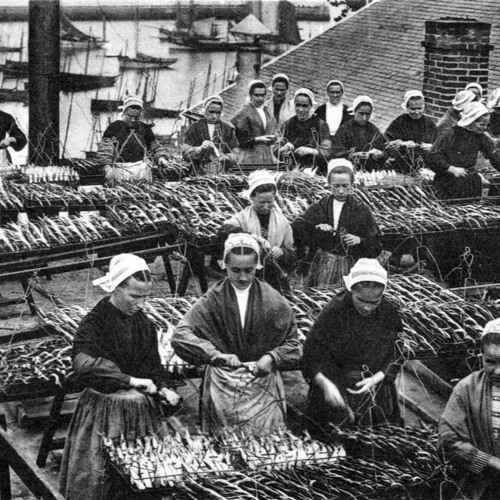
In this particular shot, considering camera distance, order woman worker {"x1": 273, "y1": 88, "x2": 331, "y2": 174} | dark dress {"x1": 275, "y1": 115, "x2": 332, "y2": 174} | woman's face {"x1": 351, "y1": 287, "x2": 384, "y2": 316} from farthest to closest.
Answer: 1. dark dress {"x1": 275, "y1": 115, "x2": 332, "y2": 174}
2. woman worker {"x1": 273, "y1": 88, "x2": 331, "y2": 174}
3. woman's face {"x1": 351, "y1": 287, "x2": 384, "y2": 316}

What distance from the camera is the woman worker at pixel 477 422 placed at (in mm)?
5598

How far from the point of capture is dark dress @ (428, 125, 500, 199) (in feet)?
33.6

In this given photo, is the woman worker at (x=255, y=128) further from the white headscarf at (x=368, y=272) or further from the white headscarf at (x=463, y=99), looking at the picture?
the white headscarf at (x=368, y=272)

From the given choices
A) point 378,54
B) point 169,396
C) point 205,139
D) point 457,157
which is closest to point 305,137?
point 205,139

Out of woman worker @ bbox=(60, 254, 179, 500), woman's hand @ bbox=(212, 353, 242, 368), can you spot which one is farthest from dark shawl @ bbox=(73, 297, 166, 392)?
woman's hand @ bbox=(212, 353, 242, 368)

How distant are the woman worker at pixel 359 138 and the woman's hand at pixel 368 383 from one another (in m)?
4.62

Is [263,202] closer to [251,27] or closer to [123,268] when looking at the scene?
[123,268]

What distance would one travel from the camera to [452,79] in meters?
13.7

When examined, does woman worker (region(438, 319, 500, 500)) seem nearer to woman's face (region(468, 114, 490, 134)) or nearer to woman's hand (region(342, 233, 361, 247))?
woman's hand (region(342, 233, 361, 247))

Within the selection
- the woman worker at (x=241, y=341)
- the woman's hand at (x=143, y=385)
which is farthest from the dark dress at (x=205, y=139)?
the woman's hand at (x=143, y=385)

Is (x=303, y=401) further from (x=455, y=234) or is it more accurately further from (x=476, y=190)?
(x=476, y=190)

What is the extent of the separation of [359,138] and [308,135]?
1.93 feet

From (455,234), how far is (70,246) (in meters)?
3.29

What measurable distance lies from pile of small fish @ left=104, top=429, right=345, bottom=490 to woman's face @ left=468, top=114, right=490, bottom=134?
4877 millimetres
